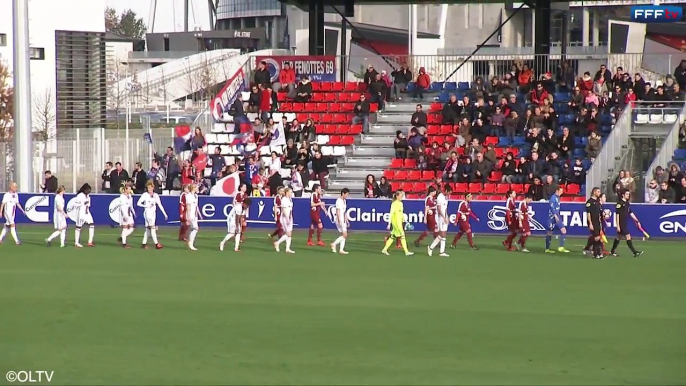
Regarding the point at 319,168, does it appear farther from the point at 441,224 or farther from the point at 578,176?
the point at 441,224

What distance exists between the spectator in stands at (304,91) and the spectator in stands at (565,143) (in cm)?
986

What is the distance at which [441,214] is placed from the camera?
2878 centimetres

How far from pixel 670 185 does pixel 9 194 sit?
57.9 feet

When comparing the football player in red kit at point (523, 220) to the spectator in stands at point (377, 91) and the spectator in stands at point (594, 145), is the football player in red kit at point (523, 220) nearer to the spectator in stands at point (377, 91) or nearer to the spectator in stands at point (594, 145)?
the spectator in stands at point (594, 145)

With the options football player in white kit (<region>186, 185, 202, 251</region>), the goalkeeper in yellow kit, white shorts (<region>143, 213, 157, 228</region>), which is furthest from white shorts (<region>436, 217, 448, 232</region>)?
white shorts (<region>143, 213, 157, 228</region>)

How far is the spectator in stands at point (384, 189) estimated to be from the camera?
116 feet

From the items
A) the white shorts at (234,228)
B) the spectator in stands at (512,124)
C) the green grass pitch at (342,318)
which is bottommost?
the green grass pitch at (342,318)

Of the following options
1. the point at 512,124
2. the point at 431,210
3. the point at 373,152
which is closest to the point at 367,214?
the point at 431,210

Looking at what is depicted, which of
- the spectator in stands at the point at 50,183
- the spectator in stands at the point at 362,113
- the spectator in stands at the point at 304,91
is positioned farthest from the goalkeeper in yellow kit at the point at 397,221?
the spectator in stands at the point at 304,91

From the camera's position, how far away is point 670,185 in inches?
1270

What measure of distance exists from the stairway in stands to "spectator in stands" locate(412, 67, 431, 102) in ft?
1.49

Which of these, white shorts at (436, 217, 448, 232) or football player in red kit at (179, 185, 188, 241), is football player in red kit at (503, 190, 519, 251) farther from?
football player in red kit at (179, 185, 188, 241)

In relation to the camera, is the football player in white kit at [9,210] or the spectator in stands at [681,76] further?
the spectator in stands at [681,76]

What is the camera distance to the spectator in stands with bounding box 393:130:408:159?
38.5 meters
